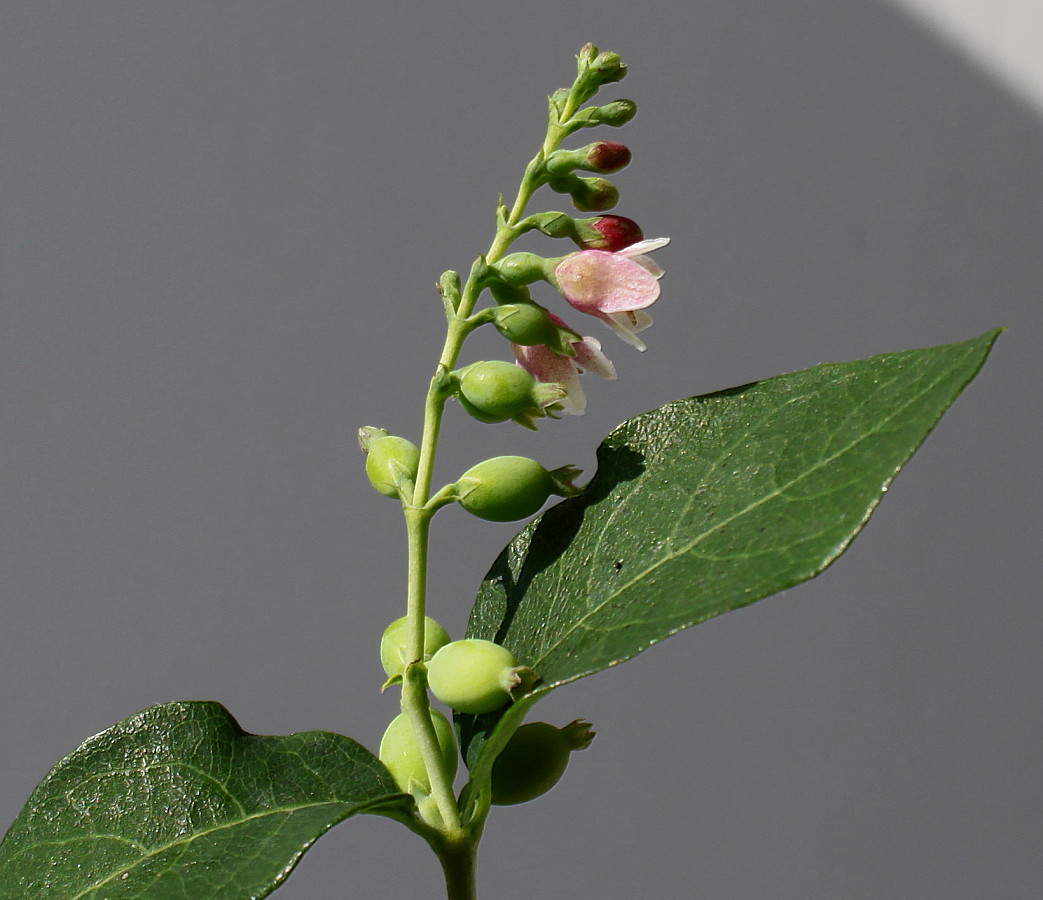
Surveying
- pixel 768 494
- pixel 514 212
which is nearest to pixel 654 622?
Result: pixel 768 494

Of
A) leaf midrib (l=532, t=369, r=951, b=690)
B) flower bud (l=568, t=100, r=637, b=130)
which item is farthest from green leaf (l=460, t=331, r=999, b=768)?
flower bud (l=568, t=100, r=637, b=130)

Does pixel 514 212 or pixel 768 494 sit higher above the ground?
pixel 514 212

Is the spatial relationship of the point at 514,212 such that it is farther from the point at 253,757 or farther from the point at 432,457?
the point at 253,757

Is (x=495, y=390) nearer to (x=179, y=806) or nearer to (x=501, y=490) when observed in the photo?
(x=501, y=490)

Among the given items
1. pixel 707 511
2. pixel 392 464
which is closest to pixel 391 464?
pixel 392 464

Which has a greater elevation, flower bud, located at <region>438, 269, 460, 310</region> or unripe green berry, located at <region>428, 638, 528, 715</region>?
flower bud, located at <region>438, 269, 460, 310</region>

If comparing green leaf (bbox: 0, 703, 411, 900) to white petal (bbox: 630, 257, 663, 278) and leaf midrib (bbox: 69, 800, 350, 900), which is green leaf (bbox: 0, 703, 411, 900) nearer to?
leaf midrib (bbox: 69, 800, 350, 900)

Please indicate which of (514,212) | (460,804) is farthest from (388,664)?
(514,212)
